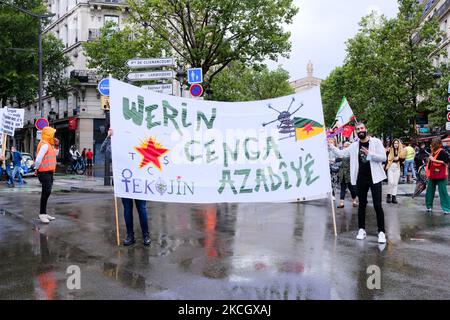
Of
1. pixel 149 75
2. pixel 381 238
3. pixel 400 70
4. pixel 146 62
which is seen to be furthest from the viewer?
pixel 400 70

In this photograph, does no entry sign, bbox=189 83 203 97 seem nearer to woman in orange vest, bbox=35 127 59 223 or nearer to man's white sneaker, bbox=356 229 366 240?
woman in orange vest, bbox=35 127 59 223

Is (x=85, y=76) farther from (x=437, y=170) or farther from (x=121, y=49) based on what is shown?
(x=437, y=170)

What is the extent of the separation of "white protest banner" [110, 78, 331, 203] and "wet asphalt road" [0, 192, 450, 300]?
841 millimetres

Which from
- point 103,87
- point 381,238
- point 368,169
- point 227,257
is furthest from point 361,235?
point 103,87

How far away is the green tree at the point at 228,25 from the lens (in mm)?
23031

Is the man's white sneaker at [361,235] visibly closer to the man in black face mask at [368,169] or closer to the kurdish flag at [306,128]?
the man in black face mask at [368,169]

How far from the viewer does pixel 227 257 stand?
6.10m

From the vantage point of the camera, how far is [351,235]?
7727 mm

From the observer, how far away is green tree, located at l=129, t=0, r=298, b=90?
23031mm

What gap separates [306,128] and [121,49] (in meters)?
23.3

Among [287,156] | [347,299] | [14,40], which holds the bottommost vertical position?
[347,299]

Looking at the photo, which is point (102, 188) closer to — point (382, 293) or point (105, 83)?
point (105, 83)

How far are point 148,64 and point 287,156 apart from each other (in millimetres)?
9055
